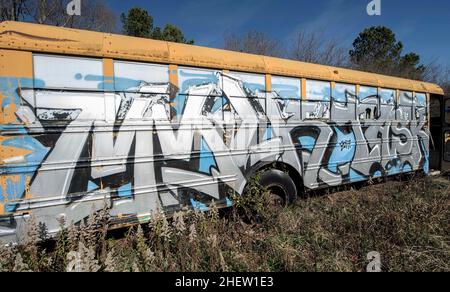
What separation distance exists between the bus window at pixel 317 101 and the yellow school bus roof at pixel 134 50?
132 millimetres

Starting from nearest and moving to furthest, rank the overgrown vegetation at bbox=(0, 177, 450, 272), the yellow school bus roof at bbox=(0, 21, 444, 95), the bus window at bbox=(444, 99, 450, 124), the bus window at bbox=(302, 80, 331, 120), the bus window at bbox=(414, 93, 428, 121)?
the overgrown vegetation at bbox=(0, 177, 450, 272) → the yellow school bus roof at bbox=(0, 21, 444, 95) → the bus window at bbox=(302, 80, 331, 120) → the bus window at bbox=(414, 93, 428, 121) → the bus window at bbox=(444, 99, 450, 124)

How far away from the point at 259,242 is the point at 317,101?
8.31ft

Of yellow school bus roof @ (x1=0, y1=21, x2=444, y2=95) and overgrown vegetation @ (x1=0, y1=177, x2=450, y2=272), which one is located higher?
yellow school bus roof @ (x1=0, y1=21, x2=444, y2=95)

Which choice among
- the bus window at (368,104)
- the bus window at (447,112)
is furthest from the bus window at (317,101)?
the bus window at (447,112)

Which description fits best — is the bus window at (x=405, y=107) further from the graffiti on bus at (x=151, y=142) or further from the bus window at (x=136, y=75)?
the bus window at (x=136, y=75)

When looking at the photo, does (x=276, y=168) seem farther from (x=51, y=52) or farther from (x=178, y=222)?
(x=51, y=52)

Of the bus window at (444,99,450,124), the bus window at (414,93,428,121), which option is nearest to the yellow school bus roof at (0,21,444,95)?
the bus window at (414,93,428,121)

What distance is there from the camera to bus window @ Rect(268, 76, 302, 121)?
4207mm

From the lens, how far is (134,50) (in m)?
3.17

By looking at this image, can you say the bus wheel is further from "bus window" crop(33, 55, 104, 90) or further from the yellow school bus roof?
"bus window" crop(33, 55, 104, 90)

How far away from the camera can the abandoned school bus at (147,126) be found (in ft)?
8.80

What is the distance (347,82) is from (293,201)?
238 centimetres

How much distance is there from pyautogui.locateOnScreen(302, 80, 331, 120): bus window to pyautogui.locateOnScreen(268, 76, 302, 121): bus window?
0.53ft
